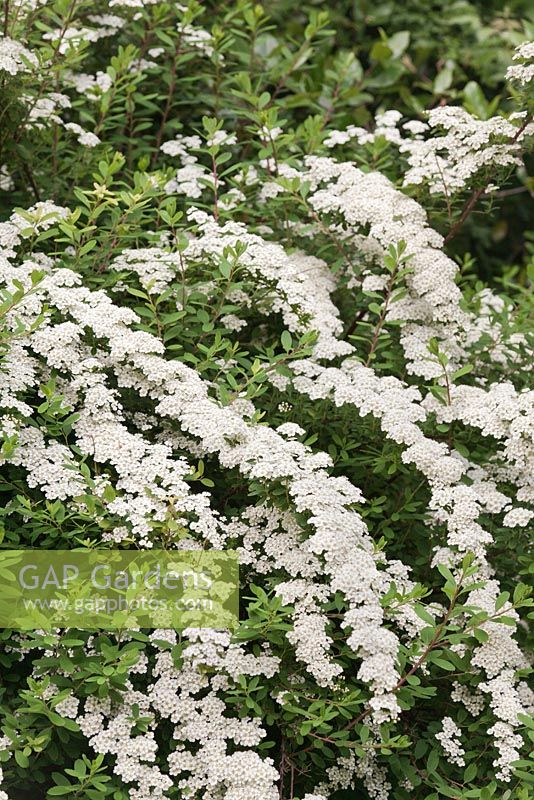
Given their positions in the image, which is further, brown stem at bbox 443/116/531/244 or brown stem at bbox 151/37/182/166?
brown stem at bbox 151/37/182/166

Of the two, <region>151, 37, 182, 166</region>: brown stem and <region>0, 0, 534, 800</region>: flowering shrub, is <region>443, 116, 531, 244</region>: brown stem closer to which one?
<region>0, 0, 534, 800</region>: flowering shrub

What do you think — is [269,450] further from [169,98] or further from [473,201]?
[169,98]

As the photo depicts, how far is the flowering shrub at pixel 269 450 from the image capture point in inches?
103

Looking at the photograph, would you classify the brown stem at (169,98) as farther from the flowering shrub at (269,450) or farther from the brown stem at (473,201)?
the brown stem at (473,201)

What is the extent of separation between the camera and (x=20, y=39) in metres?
3.70

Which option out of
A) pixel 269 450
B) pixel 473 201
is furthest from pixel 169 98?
pixel 269 450

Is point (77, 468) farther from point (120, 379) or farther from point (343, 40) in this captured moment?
point (343, 40)

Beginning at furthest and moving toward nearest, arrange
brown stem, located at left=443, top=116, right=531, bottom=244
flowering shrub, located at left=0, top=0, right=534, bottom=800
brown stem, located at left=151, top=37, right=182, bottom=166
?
brown stem, located at left=151, top=37, right=182, bottom=166
brown stem, located at left=443, top=116, right=531, bottom=244
flowering shrub, located at left=0, top=0, right=534, bottom=800

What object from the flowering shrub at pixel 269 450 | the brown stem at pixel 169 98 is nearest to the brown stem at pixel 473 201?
the flowering shrub at pixel 269 450

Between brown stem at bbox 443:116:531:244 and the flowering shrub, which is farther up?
brown stem at bbox 443:116:531:244

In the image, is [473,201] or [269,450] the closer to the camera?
[269,450]

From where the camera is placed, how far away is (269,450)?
9.25ft

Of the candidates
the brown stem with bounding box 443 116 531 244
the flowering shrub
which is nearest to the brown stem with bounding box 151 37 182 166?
the flowering shrub

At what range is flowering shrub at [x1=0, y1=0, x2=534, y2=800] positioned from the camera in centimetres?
262
